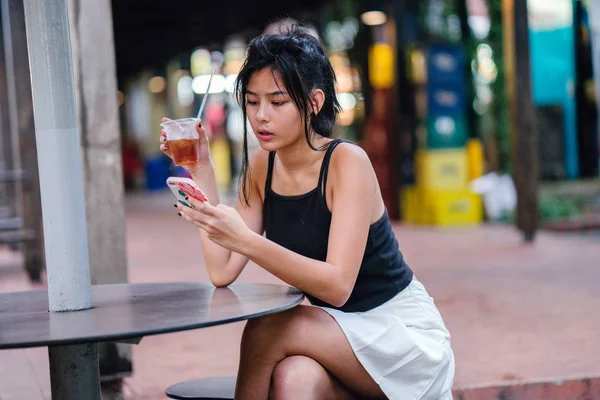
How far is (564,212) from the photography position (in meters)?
10.2

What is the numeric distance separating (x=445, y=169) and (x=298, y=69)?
867 cm

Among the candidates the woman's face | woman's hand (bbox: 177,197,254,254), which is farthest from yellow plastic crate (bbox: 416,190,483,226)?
woman's hand (bbox: 177,197,254,254)

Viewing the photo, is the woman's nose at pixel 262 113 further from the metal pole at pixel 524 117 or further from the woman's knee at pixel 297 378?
A: the metal pole at pixel 524 117

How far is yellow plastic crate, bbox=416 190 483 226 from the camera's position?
1073 cm

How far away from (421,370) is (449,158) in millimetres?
8671

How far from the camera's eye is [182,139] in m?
2.36

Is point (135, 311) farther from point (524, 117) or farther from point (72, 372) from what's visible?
point (524, 117)

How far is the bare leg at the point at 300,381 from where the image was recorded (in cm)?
216

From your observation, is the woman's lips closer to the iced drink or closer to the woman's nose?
the woman's nose

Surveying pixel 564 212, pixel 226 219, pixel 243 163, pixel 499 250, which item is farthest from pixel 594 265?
pixel 226 219

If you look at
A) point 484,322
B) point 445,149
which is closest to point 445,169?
point 445,149

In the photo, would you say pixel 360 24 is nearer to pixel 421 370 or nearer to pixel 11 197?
pixel 11 197

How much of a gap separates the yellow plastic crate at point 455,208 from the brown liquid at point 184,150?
8.52m

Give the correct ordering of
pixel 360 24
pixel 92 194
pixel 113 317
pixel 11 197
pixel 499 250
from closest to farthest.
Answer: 1. pixel 113 317
2. pixel 92 194
3. pixel 499 250
4. pixel 11 197
5. pixel 360 24
